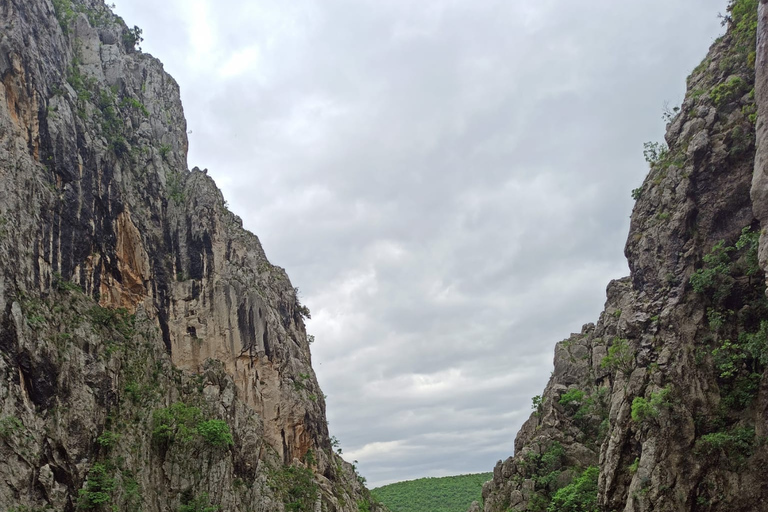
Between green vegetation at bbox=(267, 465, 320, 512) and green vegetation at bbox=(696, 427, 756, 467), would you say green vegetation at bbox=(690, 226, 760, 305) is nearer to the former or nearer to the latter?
green vegetation at bbox=(696, 427, 756, 467)

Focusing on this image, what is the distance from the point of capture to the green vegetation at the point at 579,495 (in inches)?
1621

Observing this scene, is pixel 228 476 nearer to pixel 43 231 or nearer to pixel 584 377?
pixel 43 231

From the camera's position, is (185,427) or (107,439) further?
(185,427)

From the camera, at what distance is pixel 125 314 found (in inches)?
1950

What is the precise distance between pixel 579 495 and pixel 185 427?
30.8 meters

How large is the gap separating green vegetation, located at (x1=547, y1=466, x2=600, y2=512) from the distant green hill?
6394 centimetres

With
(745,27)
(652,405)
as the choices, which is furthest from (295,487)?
(745,27)

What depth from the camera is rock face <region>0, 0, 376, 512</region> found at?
37938mm

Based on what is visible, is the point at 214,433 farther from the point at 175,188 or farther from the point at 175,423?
the point at 175,188

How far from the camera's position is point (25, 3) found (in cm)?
4716

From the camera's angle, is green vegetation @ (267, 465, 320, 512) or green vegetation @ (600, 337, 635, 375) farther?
green vegetation @ (267, 465, 320, 512)

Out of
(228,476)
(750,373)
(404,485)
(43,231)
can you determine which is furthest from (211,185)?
(404,485)

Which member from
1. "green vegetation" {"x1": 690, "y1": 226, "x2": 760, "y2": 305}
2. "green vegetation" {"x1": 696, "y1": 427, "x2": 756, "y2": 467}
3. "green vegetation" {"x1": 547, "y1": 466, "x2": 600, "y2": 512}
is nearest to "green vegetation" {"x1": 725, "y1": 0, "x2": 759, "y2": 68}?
"green vegetation" {"x1": 690, "y1": 226, "x2": 760, "y2": 305}

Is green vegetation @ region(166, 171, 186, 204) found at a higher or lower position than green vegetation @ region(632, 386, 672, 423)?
higher
